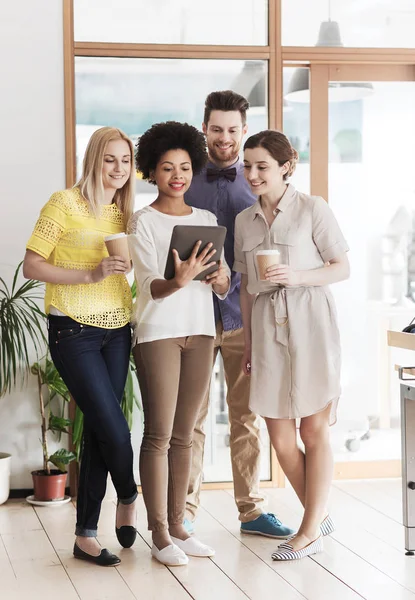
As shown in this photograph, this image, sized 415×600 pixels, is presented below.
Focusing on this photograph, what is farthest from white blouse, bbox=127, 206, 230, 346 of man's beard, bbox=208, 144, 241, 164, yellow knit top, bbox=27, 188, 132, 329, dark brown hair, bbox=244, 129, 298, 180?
man's beard, bbox=208, 144, 241, 164

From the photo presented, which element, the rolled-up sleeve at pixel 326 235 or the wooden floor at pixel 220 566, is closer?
the wooden floor at pixel 220 566

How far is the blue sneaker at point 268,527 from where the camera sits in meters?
3.43

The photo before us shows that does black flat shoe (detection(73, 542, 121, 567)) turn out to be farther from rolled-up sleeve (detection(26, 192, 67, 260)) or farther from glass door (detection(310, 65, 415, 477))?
glass door (detection(310, 65, 415, 477))

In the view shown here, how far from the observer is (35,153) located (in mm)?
4211

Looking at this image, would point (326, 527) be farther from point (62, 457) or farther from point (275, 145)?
point (275, 145)

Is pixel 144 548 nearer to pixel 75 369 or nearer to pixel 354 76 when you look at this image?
pixel 75 369

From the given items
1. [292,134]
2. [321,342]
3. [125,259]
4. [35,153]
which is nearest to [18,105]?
[35,153]

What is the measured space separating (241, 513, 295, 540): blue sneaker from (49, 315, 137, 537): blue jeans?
1.91 feet

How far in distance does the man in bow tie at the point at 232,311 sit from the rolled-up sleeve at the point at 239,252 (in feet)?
0.60

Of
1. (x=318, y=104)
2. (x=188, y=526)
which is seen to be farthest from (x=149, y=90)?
(x=188, y=526)

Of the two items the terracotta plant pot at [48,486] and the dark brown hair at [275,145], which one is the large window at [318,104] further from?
the dark brown hair at [275,145]

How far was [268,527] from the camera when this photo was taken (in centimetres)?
345

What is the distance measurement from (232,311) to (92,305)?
0.71 metres

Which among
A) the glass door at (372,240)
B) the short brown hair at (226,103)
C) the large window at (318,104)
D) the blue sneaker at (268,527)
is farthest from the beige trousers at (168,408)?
the glass door at (372,240)
